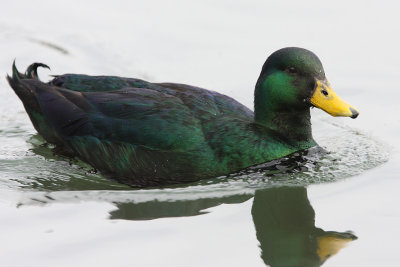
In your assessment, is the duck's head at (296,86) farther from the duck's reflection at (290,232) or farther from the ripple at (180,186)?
the duck's reflection at (290,232)

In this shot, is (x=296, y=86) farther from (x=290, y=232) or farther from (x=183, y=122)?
(x=290, y=232)

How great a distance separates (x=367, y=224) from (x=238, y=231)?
1.17 metres

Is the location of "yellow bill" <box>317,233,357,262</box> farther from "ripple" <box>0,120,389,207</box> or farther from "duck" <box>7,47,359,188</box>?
"duck" <box>7,47,359,188</box>

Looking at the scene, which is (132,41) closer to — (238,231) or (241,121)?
(241,121)

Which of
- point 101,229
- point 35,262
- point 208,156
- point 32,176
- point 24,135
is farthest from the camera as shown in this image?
point 24,135

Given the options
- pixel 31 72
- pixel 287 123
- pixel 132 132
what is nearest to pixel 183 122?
pixel 132 132

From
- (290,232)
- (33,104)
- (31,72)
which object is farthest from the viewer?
(31,72)

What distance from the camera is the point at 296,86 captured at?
7.99 meters

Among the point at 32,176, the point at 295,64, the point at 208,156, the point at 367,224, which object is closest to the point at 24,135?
the point at 32,176

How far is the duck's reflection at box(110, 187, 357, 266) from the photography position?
6320mm

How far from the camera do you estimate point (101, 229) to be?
6.70 m

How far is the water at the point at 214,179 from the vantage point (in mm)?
6410

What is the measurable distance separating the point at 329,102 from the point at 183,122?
1548 mm

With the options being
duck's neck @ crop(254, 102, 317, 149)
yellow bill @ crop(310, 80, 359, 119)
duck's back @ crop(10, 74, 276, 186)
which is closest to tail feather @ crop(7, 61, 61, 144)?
duck's back @ crop(10, 74, 276, 186)
